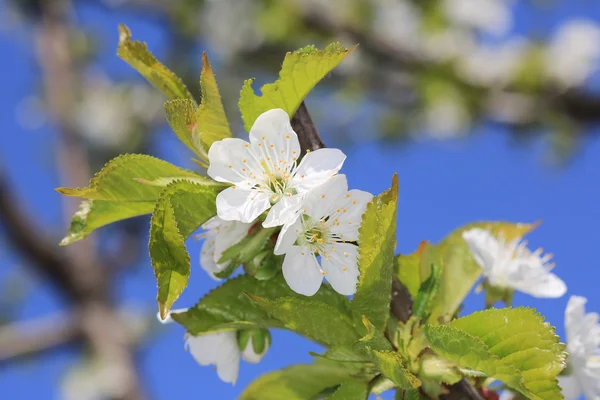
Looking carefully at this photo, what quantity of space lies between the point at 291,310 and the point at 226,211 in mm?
82

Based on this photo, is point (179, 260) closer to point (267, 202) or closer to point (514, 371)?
point (267, 202)

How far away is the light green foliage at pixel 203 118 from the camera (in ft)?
1.36

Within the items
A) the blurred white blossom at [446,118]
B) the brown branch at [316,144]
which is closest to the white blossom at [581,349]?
the brown branch at [316,144]

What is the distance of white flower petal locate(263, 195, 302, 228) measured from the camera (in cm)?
41

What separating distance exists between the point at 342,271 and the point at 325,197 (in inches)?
2.7

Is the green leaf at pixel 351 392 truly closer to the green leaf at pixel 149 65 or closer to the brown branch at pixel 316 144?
the brown branch at pixel 316 144

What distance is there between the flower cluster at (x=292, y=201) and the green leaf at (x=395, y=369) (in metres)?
0.07

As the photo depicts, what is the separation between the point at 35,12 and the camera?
4477mm

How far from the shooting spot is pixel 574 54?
3.33 metres

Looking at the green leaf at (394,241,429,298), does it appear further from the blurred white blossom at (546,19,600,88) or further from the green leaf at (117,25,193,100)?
the blurred white blossom at (546,19,600,88)

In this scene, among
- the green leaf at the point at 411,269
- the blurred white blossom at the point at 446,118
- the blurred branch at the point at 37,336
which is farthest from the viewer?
the blurred branch at the point at 37,336

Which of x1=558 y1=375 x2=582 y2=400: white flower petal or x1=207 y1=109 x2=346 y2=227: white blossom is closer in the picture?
x1=207 y1=109 x2=346 y2=227: white blossom

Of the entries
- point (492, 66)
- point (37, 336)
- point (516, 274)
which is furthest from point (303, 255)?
point (37, 336)

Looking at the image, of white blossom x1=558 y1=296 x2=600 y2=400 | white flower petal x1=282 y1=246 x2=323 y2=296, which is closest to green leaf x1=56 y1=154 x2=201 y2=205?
white flower petal x1=282 y1=246 x2=323 y2=296
